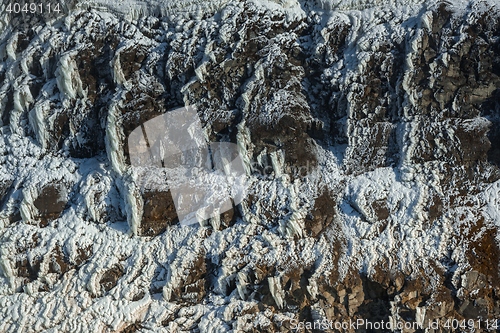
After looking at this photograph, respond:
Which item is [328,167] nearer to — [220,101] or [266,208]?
[266,208]

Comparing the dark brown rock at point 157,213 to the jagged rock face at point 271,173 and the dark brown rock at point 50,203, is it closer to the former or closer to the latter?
the jagged rock face at point 271,173

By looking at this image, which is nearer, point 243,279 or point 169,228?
point 243,279

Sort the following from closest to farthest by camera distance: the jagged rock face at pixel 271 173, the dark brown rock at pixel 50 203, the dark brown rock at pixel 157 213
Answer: the jagged rock face at pixel 271 173
the dark brown rock at pixel 157 213
the dark brown rock at pixel 50 203

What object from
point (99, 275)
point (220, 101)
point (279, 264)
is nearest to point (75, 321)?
point (99, 275)

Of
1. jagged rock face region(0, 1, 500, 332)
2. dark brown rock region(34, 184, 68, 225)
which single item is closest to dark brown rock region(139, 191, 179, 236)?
jagged rock face region(0, 1, 500, 332)

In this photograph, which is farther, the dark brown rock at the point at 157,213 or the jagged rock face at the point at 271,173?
the dark brown rock at the point at 157,213

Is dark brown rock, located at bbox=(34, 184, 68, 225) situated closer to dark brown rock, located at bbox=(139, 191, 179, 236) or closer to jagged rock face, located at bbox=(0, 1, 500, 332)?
jagged rock face, located at bbox=(0, 1, 500, 332)

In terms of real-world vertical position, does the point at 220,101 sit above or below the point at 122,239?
above

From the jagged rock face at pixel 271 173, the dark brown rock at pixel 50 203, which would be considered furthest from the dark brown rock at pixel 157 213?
the dark brown rock at pixel 50 203

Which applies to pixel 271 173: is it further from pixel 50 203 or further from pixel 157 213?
pixel 50 203

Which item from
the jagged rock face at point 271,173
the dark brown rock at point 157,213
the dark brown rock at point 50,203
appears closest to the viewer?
the jagged rock face at point 271,173
